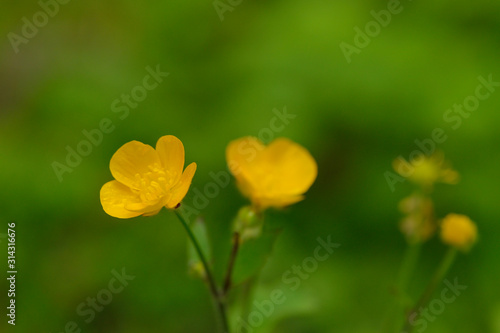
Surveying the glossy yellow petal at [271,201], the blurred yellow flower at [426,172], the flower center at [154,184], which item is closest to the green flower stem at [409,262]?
the blurred yellow flower at [426,172]

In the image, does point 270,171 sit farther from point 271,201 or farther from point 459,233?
point 459,233

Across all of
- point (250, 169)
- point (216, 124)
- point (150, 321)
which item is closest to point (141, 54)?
point (216, 124)

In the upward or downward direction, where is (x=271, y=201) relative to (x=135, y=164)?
downward

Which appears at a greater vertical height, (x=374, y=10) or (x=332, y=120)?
(x=374, y=10)

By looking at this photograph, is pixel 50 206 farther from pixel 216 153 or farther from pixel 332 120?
pixel 332 120

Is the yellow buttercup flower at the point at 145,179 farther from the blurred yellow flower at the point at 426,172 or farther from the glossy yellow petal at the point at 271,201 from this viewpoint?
the blurred yellow flower at the point at 426,172

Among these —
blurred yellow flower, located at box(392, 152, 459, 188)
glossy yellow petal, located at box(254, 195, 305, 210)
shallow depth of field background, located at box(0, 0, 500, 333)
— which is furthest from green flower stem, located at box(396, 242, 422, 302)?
glossy yellow petal, located at box(254, 195, 305, 210)

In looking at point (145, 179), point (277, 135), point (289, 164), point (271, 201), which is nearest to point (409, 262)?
point (277, 135)
